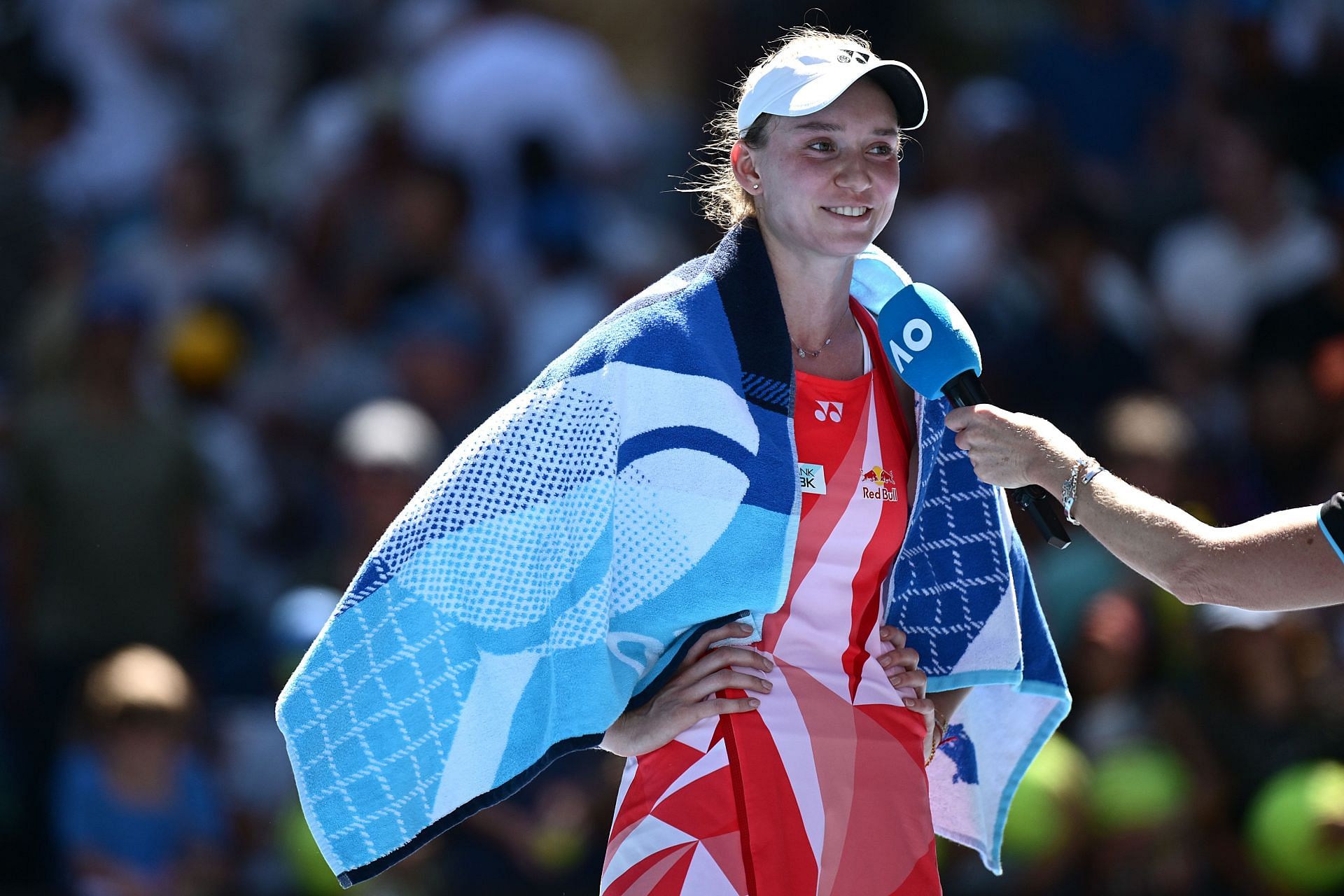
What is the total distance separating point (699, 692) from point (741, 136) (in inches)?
44.1

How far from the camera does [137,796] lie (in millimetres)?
6039

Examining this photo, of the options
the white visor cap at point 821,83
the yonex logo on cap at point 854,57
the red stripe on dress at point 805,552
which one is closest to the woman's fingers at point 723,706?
the red stripe on dress at point 805,552

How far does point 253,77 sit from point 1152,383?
4605mm

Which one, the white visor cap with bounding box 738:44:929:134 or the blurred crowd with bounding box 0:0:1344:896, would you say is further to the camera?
the blurred crowd with bounding box 0:0:1344:896

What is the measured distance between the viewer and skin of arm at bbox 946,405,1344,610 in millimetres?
3051

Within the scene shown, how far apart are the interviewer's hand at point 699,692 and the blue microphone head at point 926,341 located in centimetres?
59

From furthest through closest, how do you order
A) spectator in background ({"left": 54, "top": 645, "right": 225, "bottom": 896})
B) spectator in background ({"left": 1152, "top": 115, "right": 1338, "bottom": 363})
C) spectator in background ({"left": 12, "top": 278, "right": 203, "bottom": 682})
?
spectator in background ({"left": 1152, "top": 115, "right": 1338, "bottom": 363})
spectator in background ({"left": 12, "top": 278, "right": 203, "bottom": 682})
spectator in background ({"left": 54, "top": 645, "right": 225, "bottom": 896})

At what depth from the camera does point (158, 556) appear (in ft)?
22.2

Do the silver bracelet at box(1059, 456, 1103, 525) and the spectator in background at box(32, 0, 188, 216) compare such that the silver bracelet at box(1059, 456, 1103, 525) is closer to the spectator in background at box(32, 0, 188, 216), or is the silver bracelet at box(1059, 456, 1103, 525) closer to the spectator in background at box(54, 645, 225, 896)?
the spectator in background at box(54, 645, 225, 896)

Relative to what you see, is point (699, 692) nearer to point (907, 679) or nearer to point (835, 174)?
point (907, 679)

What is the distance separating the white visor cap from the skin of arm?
2.05ft

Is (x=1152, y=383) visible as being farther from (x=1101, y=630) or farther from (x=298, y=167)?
(x=298, y=167)

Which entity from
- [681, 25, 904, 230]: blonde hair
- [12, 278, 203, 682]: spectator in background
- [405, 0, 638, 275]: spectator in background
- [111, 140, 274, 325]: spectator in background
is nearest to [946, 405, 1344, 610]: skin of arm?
[681, 25, 904, 230]: blonde hair

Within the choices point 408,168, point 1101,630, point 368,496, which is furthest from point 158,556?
point 1101,630
